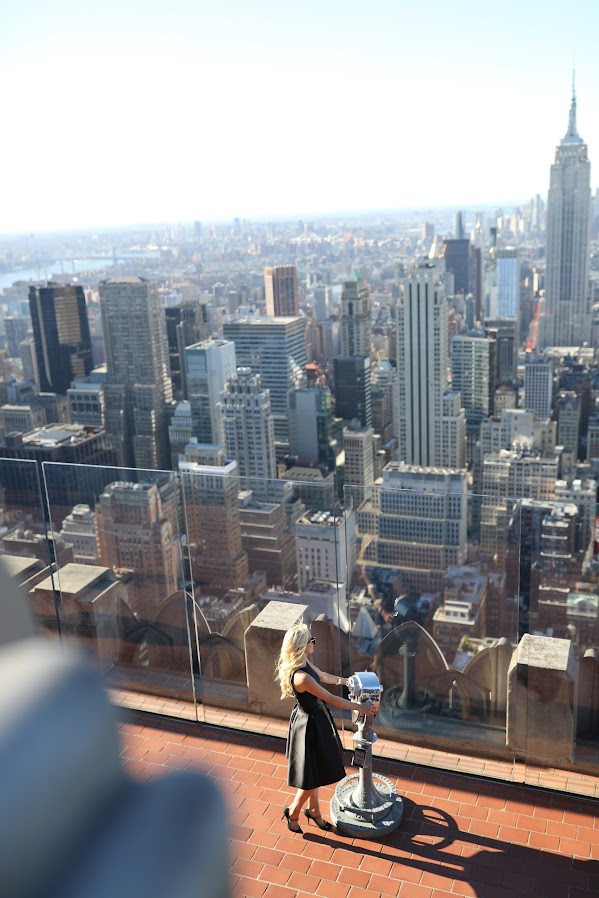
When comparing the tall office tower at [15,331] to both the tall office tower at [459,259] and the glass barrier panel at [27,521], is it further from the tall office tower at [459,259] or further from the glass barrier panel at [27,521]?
the glass barrier panel at [27,521]

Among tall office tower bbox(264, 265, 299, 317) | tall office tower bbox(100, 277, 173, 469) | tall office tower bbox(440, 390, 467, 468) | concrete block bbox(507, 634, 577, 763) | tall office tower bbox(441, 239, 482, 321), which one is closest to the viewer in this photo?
concrete block bbox(507, 634, 577, 763)

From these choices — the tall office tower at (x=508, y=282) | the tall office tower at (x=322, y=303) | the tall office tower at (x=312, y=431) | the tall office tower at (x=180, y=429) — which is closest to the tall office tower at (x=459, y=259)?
the tall office tower at (x=508, y=282)

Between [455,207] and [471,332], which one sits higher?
[455,207]

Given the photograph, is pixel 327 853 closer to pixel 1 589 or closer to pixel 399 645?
pixel 399 645

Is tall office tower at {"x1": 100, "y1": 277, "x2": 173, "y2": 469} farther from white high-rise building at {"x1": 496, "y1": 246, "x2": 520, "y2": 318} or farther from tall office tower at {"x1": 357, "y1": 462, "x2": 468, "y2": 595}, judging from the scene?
tall office tower at {"x1": 357, "y1": 462, "x2": 468, "y2": 595}

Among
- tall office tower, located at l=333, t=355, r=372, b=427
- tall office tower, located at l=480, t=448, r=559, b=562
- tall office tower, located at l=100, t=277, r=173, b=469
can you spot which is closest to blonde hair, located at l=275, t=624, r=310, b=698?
tall office tower, located at l=480, t=448, r=559, b=562

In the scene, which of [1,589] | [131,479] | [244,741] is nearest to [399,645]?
[244,741]
